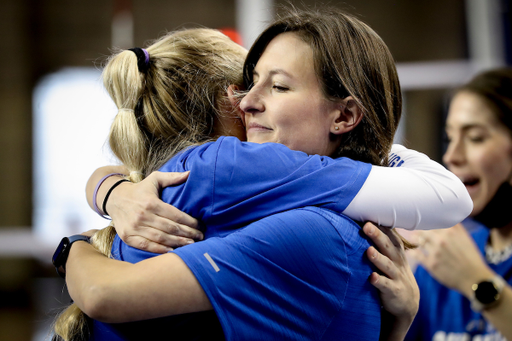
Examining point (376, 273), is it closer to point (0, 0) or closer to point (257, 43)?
point (257, 43)

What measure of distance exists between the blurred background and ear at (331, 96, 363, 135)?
511 centimetres

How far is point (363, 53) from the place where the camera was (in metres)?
1.10

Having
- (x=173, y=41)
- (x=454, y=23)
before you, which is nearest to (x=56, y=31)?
(x=454, y=23)

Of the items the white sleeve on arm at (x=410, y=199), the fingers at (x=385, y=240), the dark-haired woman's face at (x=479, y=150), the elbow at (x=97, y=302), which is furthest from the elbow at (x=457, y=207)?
the dark-haired woman's face at (x=479, y=150)

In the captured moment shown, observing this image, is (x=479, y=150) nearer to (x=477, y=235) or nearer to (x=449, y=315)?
(x=477, y=235)

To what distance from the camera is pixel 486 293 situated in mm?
1752

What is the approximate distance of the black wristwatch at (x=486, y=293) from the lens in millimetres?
1730

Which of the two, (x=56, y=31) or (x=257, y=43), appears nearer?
(x=257, y=43)

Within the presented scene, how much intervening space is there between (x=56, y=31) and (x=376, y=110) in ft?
21.5

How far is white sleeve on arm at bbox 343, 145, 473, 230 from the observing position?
911 millimetres

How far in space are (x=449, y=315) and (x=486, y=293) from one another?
0.95 feet

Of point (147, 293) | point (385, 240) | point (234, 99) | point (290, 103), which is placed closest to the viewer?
point (147, 293)

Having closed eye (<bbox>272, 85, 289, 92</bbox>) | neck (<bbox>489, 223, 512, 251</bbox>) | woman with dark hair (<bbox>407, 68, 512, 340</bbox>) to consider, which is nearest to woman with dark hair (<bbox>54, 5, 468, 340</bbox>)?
closed eye (<bbox>272, 85, 289, 92</bbox>)

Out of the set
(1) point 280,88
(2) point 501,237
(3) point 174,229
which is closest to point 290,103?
(1) point 280,88
